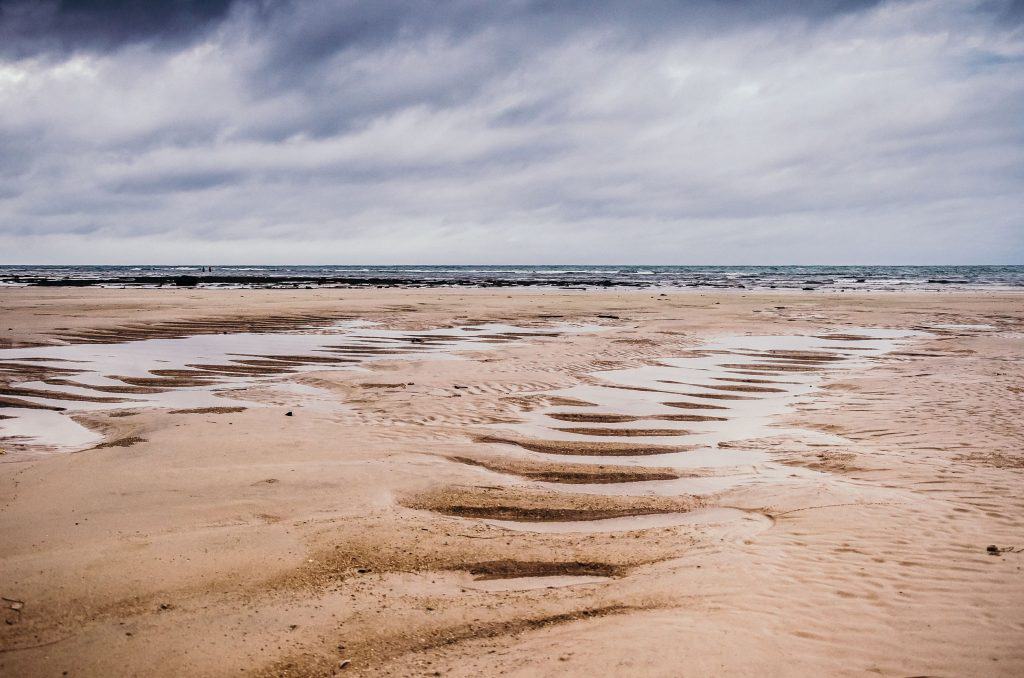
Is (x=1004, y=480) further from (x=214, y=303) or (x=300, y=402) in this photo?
(x=214, y=303)

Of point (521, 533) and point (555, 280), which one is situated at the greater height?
point (555, 280)

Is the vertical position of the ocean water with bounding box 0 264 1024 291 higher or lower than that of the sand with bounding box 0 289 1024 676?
higher

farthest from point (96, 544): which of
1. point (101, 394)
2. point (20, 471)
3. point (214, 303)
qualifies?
point (214, 303)

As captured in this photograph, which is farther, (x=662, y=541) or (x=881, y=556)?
(x=662, y=541)

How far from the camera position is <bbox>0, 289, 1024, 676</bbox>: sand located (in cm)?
365

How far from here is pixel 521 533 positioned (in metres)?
5.33

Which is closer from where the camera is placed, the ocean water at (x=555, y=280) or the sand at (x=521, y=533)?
the sand at (x=521, y=533)

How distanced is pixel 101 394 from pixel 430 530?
8348 millimetres

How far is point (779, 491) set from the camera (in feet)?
20.9

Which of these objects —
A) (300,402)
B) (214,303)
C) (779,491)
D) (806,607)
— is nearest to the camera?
(806,607)

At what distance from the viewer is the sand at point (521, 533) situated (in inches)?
144

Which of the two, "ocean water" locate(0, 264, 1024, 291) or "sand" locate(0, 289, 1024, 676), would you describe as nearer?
"sand" locate(0, 289, 1024, 676)

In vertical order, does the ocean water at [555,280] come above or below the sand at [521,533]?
above

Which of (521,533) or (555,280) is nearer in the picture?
(521,533)
